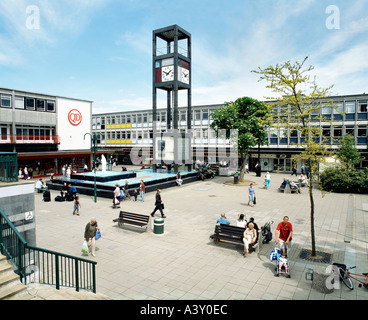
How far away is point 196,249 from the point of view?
39.1 ft

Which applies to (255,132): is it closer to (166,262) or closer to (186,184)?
(186,184)

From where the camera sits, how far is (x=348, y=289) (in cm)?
853

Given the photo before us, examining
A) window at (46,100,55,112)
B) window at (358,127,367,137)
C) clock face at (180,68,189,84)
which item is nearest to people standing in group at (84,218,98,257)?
clock face at (180,68,189,84)

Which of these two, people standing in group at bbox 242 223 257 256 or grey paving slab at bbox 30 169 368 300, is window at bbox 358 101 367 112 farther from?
people standing in group at bbox 242 223 257 256

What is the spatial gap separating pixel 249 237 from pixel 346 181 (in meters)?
19.6

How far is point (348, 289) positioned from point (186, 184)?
2407cm

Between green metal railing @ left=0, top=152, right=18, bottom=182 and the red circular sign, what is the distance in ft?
119

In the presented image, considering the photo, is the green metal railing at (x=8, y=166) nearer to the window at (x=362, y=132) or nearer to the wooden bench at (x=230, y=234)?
the wooden bench at (x=230, y=234)

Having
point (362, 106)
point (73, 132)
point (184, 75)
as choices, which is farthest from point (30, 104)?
point (362, 106)

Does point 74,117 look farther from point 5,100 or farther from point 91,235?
point 91,235

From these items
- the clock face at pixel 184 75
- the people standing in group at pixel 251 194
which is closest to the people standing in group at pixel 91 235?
the people standing in group at pixel 251 194

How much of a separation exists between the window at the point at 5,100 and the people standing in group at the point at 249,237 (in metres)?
36.2

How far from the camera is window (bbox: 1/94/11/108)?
35.5m
